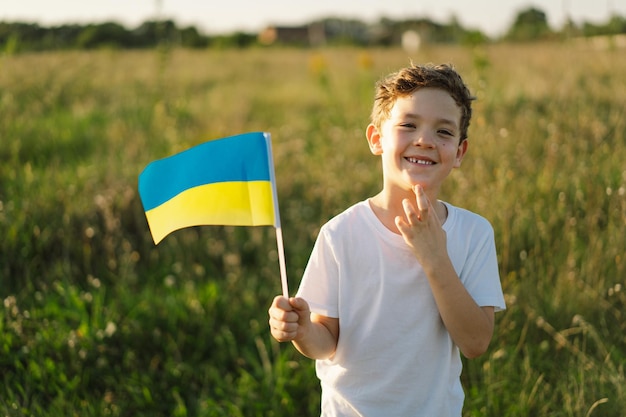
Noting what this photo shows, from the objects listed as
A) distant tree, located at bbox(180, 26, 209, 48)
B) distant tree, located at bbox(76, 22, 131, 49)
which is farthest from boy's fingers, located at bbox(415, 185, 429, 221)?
distant tree, located at bbox(180, 26, 209, 48)

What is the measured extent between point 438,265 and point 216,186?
2.00 feet

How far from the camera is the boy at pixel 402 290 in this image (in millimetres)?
1752

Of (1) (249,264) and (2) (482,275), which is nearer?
(2) (482,275)

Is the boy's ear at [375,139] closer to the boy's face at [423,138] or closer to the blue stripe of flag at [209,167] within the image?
the boy's face at [423,138]

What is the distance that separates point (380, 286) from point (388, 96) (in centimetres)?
48

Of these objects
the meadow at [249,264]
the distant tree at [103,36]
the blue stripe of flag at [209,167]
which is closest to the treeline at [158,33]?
the distant tree at [103,36]

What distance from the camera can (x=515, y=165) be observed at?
4500mm

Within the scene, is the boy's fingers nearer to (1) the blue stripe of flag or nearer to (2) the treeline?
(1) the blue stripe of flag

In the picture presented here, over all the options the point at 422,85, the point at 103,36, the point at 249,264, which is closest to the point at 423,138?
the point at 422,85

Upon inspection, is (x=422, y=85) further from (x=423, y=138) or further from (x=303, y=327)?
(x=303, y=327)

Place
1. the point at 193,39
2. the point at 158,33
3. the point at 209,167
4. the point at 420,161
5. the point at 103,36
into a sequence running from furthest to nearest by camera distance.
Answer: the point at 193,39 → the point at 103,36 → the point at 158,33 → the point at 209,167 → the point at 420,161

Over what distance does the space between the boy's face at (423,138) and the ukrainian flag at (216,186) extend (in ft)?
1.04

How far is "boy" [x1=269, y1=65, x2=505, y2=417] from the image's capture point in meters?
1.75

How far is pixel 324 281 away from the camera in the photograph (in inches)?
71.6
